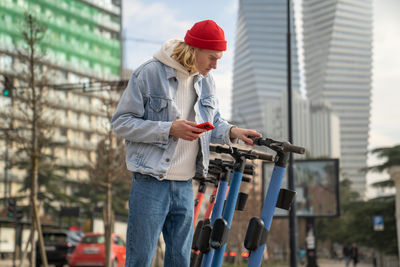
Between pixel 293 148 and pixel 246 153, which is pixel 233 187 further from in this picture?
pixel 293 148

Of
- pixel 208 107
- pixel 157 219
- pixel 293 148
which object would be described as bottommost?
pixel 157 219

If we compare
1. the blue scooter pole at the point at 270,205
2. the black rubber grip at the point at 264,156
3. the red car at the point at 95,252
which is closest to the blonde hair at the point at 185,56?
the blue scooter pole at the point at 270,205

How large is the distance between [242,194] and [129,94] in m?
1.40

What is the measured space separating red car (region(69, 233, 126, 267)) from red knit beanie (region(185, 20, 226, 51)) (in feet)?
48.2

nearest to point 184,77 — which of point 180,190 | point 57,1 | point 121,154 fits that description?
point 180,190

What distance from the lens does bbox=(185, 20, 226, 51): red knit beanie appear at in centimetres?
313

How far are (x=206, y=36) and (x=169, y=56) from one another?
0.23 m

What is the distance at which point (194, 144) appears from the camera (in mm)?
3240

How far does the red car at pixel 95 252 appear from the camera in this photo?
682 inches

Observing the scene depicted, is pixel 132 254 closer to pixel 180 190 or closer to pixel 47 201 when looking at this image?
pixel 180 190

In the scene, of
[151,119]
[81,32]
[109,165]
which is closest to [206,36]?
[151,119]

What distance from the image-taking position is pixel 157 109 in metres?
3.12

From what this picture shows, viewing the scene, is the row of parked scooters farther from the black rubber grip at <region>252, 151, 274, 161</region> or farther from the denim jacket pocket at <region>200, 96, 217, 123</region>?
the denim jacket pocket at <region>200, 96, 217, 123</region>

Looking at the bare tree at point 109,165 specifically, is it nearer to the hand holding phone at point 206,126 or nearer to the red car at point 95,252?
the red car at point 95,252
